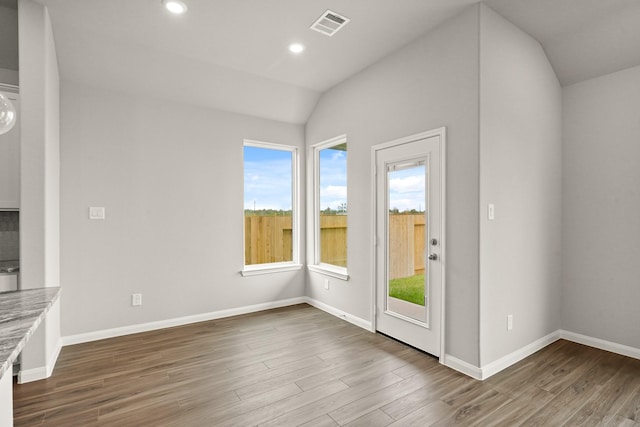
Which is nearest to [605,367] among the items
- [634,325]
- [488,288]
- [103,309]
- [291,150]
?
[634,325]

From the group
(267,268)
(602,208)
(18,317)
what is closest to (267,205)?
(267,268)

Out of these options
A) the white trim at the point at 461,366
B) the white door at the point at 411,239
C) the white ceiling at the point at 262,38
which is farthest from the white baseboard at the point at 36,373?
the white trim at the point at 461,366

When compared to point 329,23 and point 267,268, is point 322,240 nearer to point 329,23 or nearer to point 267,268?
point 267,268

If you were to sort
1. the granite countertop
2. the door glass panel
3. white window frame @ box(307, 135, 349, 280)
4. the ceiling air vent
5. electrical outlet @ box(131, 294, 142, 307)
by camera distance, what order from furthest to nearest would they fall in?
1. white window frame @ box(307, 135, 349, 280)
2. electrical outlet @ box(131, 294, 142, 307)
3. the door glass panel
4. the ceiling air vent
5. the granite countertop

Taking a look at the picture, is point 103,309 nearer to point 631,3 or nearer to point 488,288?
point 488,288

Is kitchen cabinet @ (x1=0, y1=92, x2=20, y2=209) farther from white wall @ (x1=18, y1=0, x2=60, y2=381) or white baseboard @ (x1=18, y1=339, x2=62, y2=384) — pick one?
white baseboard @ (x1=18, y1=339, x2=62, y2=384)

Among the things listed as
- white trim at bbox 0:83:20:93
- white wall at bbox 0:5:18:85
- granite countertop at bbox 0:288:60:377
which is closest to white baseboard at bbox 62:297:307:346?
granite countertop at bbox 0:288:60:377

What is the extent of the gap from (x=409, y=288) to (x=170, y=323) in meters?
2.73

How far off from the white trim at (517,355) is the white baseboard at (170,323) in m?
2.67

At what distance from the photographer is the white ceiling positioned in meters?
2.61

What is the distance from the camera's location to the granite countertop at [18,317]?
935 millimetres

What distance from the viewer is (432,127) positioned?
2.92m

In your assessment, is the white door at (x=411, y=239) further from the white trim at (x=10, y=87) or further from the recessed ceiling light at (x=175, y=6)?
the white trim at (x=10, y=87)

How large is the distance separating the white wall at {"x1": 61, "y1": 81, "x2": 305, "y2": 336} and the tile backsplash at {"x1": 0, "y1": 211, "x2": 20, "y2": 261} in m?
0.36
